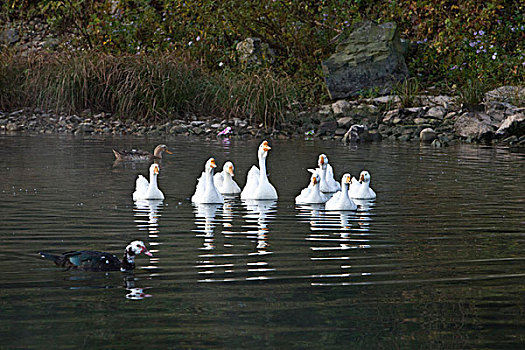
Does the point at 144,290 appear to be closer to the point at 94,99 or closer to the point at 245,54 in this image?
the point at 94,99

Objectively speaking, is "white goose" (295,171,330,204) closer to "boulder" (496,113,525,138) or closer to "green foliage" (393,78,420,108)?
"boulder" (496,113,525,138)

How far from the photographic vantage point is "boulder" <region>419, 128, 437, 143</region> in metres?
21.1

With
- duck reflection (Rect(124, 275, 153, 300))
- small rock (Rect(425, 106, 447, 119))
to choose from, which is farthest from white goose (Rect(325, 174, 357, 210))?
small rock (Rect(425, 106, 447, 119))

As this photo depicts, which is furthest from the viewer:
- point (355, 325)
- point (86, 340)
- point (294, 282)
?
point (294, 282)

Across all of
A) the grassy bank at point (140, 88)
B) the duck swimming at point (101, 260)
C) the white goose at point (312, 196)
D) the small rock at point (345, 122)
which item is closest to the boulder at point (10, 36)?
the grassy bank at point (140, 88)

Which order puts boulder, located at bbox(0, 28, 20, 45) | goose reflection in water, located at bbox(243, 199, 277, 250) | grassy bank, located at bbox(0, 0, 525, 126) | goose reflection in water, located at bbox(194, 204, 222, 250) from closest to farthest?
goose reflection in water, located at bbox(194, 204, 222, 250) → goose reflection in water, located at bbox(243, 199, 277, 250) → grassy bank, located at bbox(0, 0, 525, 126) → boulder, located at bbox(0, 28, 20, 45)

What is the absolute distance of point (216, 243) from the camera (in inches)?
318

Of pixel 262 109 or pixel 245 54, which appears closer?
pixel 262 109

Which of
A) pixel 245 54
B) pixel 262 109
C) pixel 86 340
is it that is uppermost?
pixel 245 54

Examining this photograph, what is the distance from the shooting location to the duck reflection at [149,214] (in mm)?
8930

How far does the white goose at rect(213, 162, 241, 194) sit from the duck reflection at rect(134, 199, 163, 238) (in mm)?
1354

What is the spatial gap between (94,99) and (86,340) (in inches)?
767

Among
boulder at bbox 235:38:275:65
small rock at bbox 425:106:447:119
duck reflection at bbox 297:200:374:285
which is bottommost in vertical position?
duck reflection at bbox 297:200:374:285

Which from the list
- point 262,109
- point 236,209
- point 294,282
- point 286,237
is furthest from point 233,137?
point 294,282
